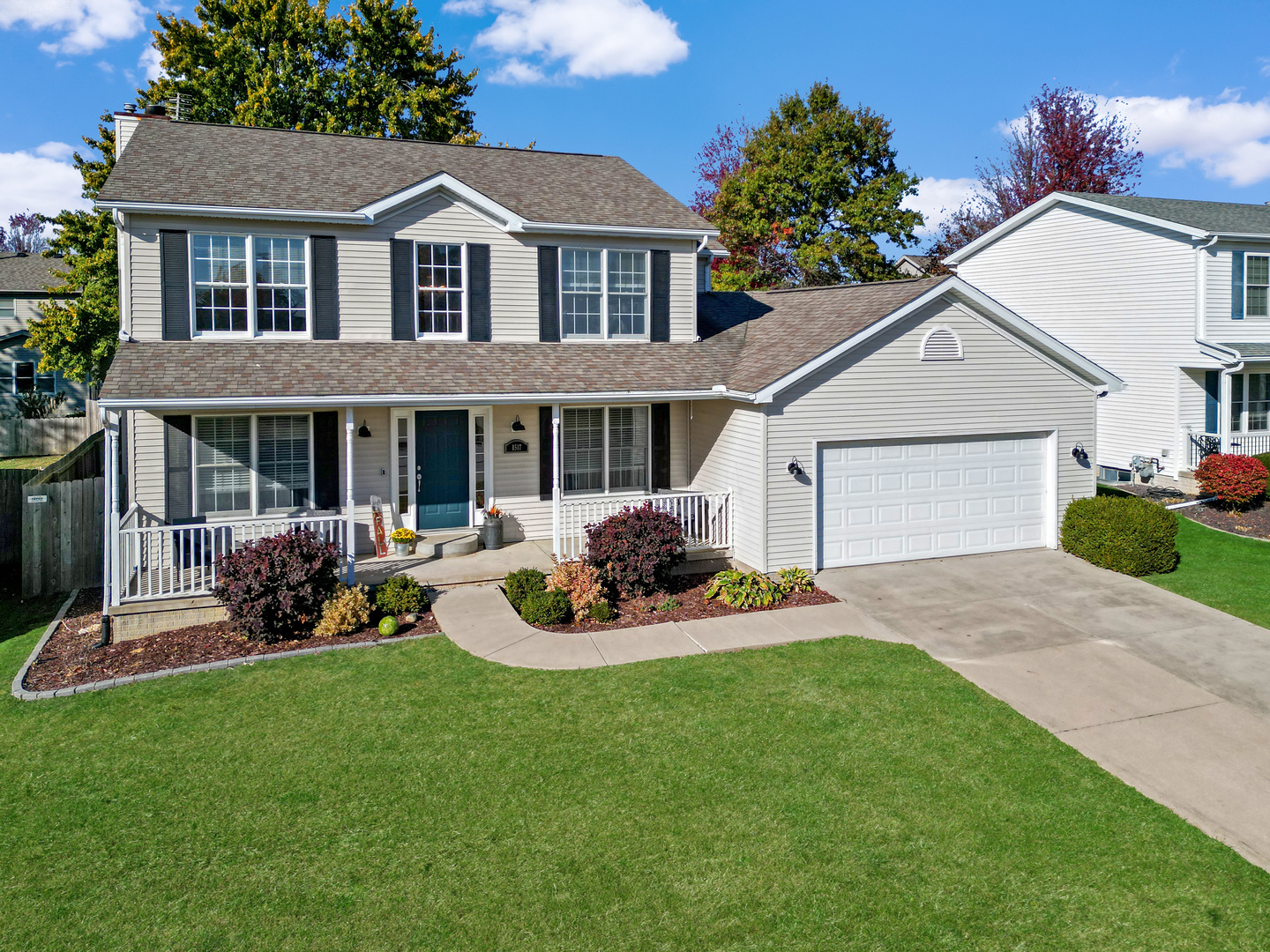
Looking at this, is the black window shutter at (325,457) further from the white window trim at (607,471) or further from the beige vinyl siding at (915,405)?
the beige vinyl siding at (915,405)

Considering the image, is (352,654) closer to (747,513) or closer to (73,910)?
(73,910)

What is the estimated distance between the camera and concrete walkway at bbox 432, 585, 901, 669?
400 inches

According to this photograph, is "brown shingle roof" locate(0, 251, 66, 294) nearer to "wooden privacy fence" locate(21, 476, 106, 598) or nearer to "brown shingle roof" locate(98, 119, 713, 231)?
"brown shingle roof" locate(98, 119, 713, 231)

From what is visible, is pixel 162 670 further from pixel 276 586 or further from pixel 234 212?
pixel 234 212

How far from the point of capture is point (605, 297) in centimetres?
1545

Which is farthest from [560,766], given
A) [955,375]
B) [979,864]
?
[955,375]

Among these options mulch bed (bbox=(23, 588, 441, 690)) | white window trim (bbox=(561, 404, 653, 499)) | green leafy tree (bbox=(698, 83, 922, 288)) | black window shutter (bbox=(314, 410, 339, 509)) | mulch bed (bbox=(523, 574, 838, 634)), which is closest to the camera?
mulch bed (bbox=(23, 588, 441, 690))

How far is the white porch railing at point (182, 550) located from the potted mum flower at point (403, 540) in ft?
2.59

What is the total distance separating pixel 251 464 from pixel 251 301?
2.59 metres

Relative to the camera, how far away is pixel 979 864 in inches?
241

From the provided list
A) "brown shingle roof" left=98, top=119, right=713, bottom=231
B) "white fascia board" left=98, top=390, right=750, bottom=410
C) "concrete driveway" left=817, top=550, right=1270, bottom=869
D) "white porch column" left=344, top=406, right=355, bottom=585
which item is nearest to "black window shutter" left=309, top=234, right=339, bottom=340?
"brown shingle roof" left=98, top=119, right=713, bottom=231

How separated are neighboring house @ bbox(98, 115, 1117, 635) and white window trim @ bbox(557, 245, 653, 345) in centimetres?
5

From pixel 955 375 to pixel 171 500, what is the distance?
12594 mm

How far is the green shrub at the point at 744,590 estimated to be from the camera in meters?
12.0
